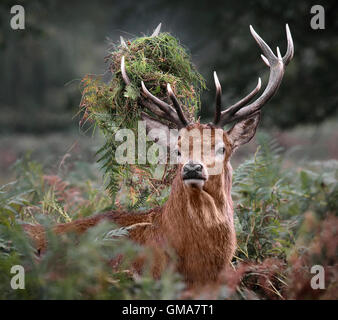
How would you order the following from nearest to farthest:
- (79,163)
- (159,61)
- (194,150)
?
(194,150) → (159,61) → (79,163)

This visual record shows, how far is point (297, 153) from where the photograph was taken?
55.3ft

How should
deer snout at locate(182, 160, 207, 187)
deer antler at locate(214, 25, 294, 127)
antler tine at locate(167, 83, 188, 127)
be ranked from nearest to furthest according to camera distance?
deer snout at locate(182, 160, 207, 187) < antler tine at locate(167, 83, 188, 127) < deer antler at locate(214, 25, 294, 127)

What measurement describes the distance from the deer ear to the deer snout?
37.1 inches

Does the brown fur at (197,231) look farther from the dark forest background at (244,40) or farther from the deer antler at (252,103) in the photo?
the dark forest background at (244,40)

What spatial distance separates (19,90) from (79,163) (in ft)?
65.5

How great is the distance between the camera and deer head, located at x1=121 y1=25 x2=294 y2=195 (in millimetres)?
5008

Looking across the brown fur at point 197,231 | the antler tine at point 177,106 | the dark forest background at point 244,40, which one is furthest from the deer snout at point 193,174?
the dark forest background at point 244,40

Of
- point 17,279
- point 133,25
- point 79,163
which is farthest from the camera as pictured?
point 133,25

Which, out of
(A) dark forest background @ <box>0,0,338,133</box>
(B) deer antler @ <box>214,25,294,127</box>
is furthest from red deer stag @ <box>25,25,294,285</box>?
(A) dark forest background @ <box>0,0,338,133</box>

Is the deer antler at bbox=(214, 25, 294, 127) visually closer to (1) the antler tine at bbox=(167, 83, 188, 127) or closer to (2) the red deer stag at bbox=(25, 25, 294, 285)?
(2) the red deer stag at bbox=(25, 25, 294, 285)

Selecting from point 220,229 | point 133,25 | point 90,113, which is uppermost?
point 133,25

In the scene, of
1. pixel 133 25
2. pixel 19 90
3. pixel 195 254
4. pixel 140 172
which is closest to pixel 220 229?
pixel 195 254

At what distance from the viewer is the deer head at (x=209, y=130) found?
197 inches

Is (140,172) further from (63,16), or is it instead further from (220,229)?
(63,16)
